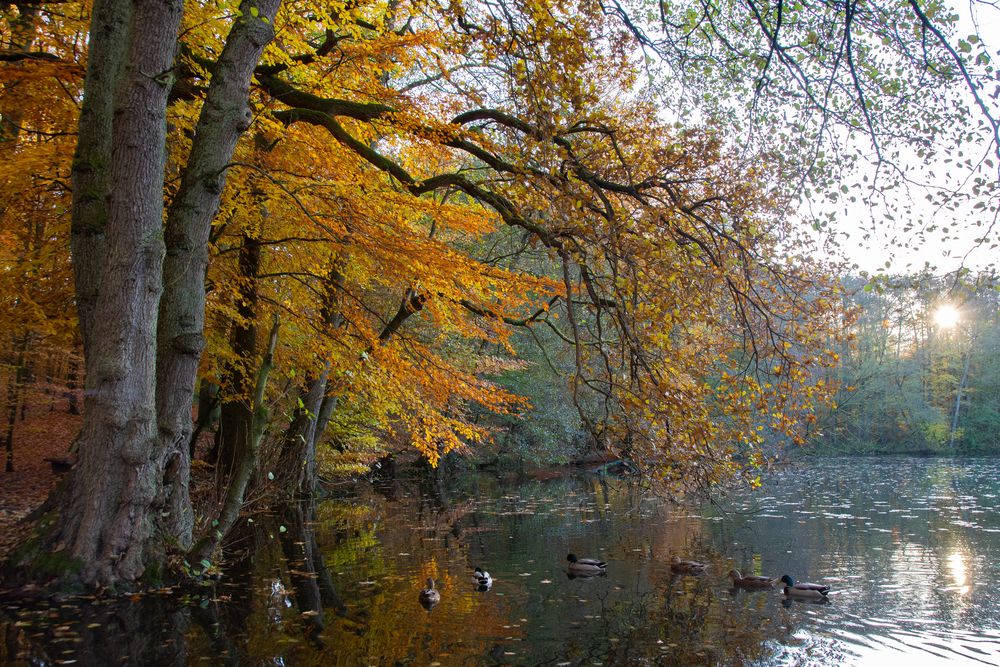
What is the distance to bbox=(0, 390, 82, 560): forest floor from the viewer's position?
1252 cm

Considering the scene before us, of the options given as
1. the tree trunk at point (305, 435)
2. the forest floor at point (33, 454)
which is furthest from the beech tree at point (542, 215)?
the tree trunk at point (305, 435)

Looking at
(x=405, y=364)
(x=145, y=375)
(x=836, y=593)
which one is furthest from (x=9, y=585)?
(x=836, y=593)

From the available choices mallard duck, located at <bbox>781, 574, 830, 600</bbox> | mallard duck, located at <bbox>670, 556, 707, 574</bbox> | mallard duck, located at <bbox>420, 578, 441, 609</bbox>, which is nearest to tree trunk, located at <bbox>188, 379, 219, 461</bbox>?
mallard duck, located at <bbox>420, 578, 441, 609</bbox>

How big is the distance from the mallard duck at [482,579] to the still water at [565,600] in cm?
12

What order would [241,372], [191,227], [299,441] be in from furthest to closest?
1. [299,441]
2. [241,372]
3. [191,227]

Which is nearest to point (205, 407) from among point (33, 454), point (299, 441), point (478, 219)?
point (299, 441)

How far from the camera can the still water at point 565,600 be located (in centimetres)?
552

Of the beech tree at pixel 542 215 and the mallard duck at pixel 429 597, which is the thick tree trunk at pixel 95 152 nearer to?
the beech tree at pixel 542 215

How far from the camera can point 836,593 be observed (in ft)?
26.7

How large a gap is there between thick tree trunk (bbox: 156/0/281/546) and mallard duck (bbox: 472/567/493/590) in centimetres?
300

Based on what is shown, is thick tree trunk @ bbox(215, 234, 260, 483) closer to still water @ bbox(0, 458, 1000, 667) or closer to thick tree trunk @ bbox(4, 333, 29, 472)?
still water @ bbox(0, 458, 1000, 667)

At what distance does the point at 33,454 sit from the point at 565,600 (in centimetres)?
1784

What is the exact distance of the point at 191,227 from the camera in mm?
6902

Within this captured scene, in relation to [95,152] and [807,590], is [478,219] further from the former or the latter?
[807,590]
